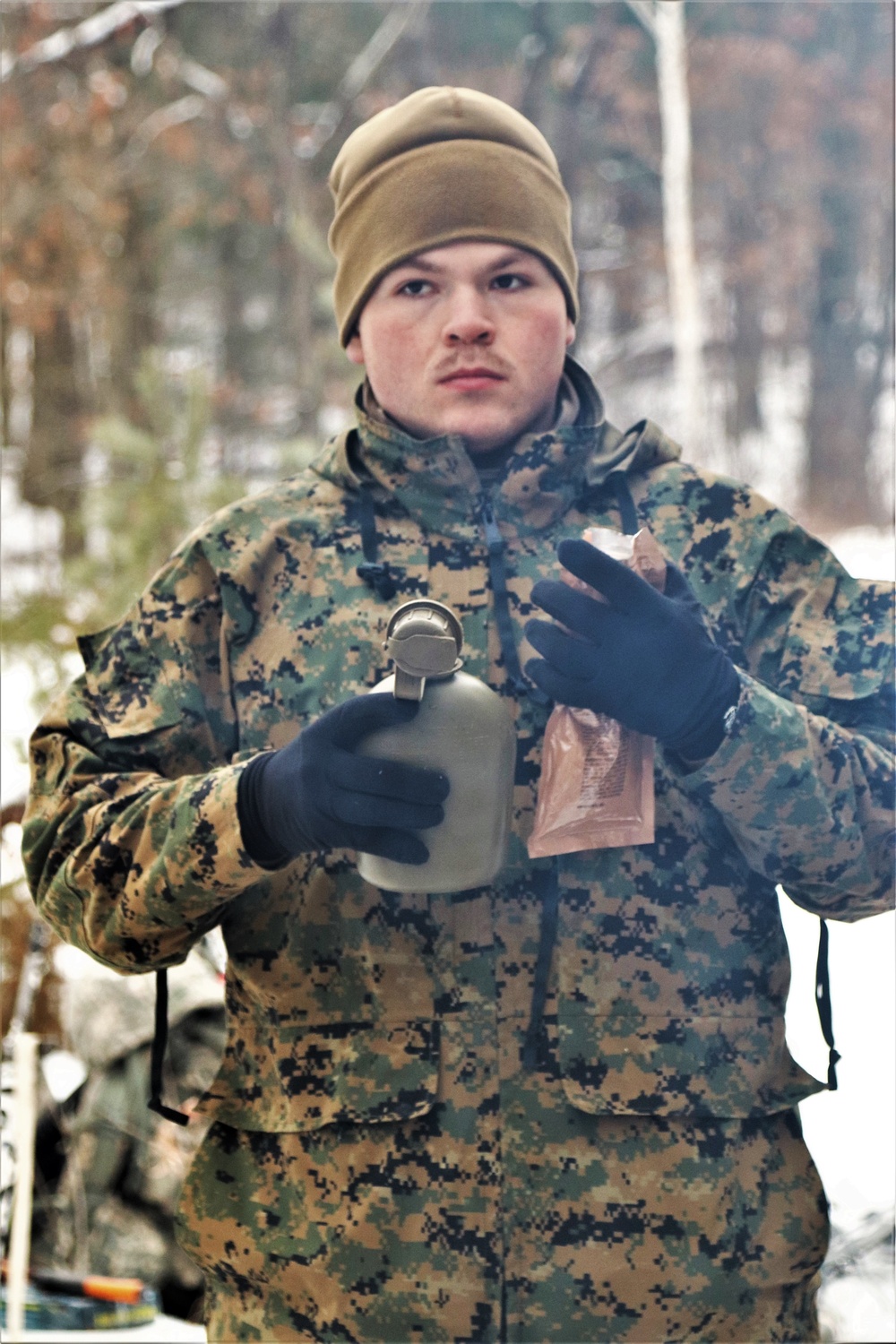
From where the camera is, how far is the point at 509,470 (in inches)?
44.6

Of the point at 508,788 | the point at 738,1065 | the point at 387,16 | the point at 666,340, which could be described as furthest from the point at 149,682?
the point at 666,340

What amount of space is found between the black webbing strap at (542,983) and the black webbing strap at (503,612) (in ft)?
0.54

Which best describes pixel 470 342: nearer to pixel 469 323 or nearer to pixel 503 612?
pixel 469 323

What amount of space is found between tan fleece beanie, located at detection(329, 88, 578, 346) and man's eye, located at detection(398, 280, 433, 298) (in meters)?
0.02

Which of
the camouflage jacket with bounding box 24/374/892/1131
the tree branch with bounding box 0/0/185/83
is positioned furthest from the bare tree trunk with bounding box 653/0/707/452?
the camouflage jacket with bounding box 24/374/892/1131

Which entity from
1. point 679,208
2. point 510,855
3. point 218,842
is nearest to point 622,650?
point 510,855

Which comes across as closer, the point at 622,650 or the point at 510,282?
the point at 622,650

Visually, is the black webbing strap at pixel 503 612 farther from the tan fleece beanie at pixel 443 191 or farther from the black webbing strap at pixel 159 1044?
the black webbing strap at pixel 159 1044

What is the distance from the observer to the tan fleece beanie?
1.15 m

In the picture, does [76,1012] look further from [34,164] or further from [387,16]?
[34,164]

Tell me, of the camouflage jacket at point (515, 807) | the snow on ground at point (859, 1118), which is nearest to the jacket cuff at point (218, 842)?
the camouflage jacket at point (515, 807)

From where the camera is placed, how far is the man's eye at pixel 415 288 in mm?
1158

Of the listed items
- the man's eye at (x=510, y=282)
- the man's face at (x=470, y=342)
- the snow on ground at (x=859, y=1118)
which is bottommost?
the snow on ground at (x=859, y=1118)

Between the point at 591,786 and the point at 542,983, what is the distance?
0.56 feet
